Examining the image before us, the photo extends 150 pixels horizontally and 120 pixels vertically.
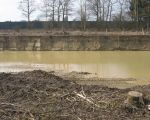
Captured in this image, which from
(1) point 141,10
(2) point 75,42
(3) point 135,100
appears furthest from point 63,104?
(1) point 141,10

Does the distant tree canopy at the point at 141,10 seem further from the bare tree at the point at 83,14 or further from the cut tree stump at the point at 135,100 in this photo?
the cut tree stump at the point at 135,100

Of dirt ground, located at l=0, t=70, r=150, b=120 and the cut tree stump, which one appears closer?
dirt ground, located at l=0, t=70, r=150, b=120

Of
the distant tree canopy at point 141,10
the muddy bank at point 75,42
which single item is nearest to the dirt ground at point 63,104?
the muddy bank at point 75,42

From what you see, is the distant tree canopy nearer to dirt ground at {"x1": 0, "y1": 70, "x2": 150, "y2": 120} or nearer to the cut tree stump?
dirt ground at {"x1": 0, "y1": 70, "x2": 150, "y2": 120}

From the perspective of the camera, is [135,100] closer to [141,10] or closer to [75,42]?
[75,42]

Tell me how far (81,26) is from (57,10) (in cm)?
570

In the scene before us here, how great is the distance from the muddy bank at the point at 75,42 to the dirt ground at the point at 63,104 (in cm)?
2547

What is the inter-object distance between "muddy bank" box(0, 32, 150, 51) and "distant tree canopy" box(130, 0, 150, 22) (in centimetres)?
1641

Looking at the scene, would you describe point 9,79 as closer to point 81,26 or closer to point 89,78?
point 89,78

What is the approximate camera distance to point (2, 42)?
38.8 meters

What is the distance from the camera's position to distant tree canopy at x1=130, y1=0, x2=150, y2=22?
5378cm

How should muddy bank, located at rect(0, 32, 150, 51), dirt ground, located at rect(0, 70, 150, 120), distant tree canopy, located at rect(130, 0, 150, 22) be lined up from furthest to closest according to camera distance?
distant tree canopy, located at rect(130, 0, 150, 22) < muddy bank, located at rect(0, 32, 150, 51) < dirt ground, located at rect(0, 70, 150, 120)

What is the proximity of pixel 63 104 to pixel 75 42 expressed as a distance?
28391 millimetres

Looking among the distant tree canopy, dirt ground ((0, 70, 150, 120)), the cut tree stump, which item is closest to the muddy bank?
the distant tree canopy
